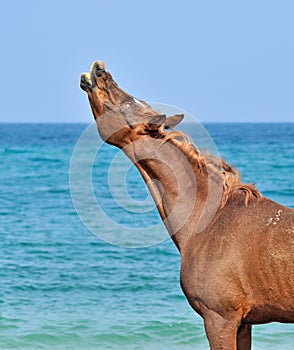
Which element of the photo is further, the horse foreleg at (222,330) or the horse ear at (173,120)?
the horse ear at (173,120)

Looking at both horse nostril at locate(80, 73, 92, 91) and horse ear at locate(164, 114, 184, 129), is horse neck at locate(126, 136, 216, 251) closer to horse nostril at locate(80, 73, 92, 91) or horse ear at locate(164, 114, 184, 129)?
horse ear at locate(164, 114, 184, 129)

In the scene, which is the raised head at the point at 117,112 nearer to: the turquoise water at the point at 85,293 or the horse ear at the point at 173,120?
the horse ear at the point at 173,120

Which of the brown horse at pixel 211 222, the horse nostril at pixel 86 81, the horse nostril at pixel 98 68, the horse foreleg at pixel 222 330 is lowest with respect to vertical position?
the horse foreleg at pixel 222 330

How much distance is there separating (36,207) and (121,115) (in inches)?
585

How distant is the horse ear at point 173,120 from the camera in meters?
5.28

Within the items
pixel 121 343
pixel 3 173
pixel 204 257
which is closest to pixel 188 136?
pixel 204 257

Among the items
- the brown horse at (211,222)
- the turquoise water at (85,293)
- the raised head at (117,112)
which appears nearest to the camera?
the brown horse at (211,222)

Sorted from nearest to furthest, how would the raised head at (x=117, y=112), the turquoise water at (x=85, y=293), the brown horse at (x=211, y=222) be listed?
1. the brown horse at (x=211, y=222)
2. the raised head at (x=117, y=112)
3. the turquoise water at (x=85, y=293)

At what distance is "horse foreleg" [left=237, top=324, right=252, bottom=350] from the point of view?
17.4ft

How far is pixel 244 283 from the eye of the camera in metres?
4.95

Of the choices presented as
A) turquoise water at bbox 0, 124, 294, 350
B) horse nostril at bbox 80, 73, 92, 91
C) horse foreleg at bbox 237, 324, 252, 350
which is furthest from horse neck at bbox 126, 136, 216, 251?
turquoise water at bbox 0, 124, 294, 350

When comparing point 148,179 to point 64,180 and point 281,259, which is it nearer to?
point 281,259

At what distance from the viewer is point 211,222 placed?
5.23 meters

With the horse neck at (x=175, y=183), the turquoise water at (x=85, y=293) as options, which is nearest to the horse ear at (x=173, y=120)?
the horse neck at (x=175, y=183)
